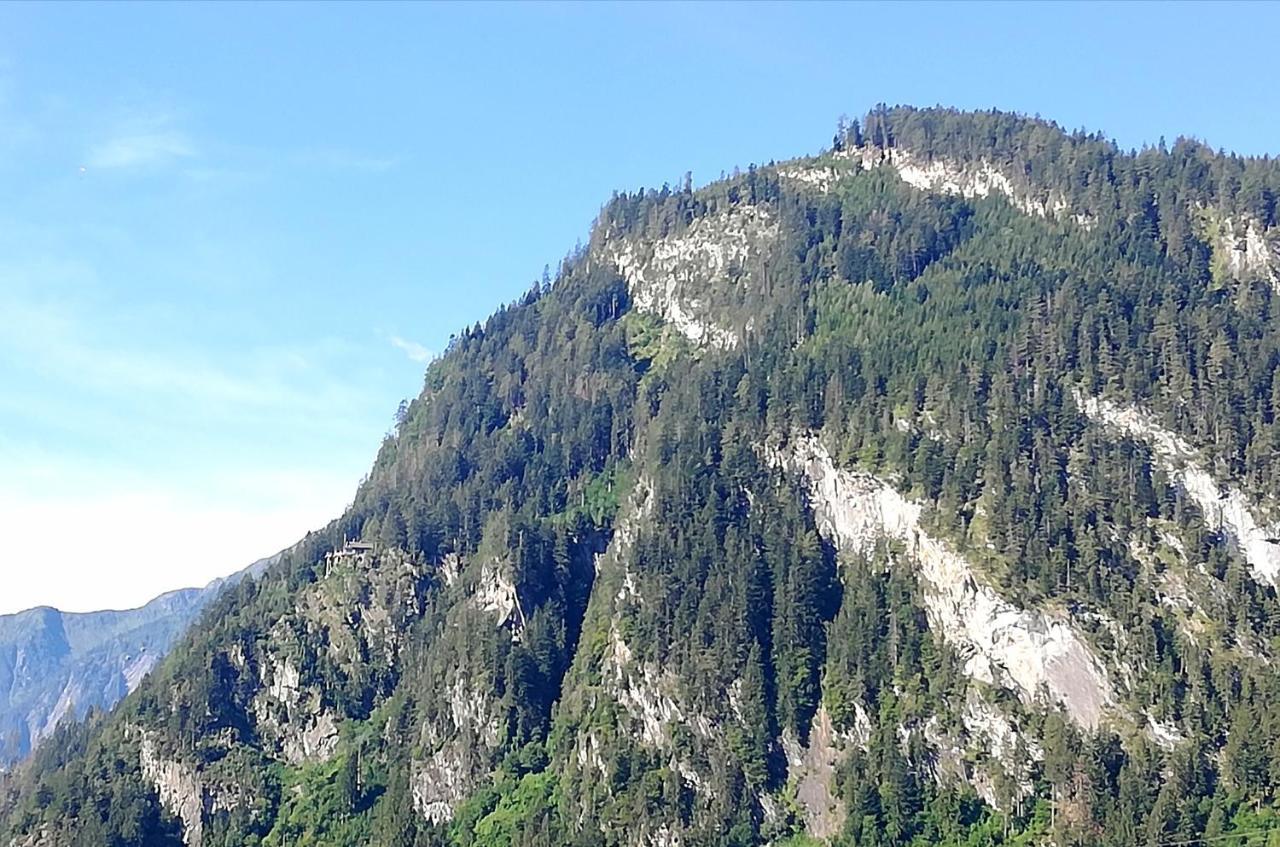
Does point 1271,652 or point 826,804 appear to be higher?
point 1271,652

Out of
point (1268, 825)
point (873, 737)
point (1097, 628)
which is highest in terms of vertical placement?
point (1097, 628)

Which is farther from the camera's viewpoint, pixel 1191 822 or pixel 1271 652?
pixel 1271 652

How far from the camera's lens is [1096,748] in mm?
181625

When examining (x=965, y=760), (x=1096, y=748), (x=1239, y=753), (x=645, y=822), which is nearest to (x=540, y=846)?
(x=645, y=822)

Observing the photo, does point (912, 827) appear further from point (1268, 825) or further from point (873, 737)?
point (1268, 825)

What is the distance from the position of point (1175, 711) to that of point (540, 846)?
292 ft

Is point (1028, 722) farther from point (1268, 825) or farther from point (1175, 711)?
point (1268, 825)

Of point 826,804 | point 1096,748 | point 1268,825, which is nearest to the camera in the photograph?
point 1268,825

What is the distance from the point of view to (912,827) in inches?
7293

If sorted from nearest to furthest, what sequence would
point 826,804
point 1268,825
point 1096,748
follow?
1. point 1268,825
2. point 1096,748
3. point 826,804

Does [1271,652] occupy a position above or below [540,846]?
above

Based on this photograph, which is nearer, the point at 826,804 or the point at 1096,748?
the point at 1096,748

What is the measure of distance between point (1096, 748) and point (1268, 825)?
22551mm

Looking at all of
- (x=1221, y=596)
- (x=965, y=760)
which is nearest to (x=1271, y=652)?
(x=1221, y=596)
